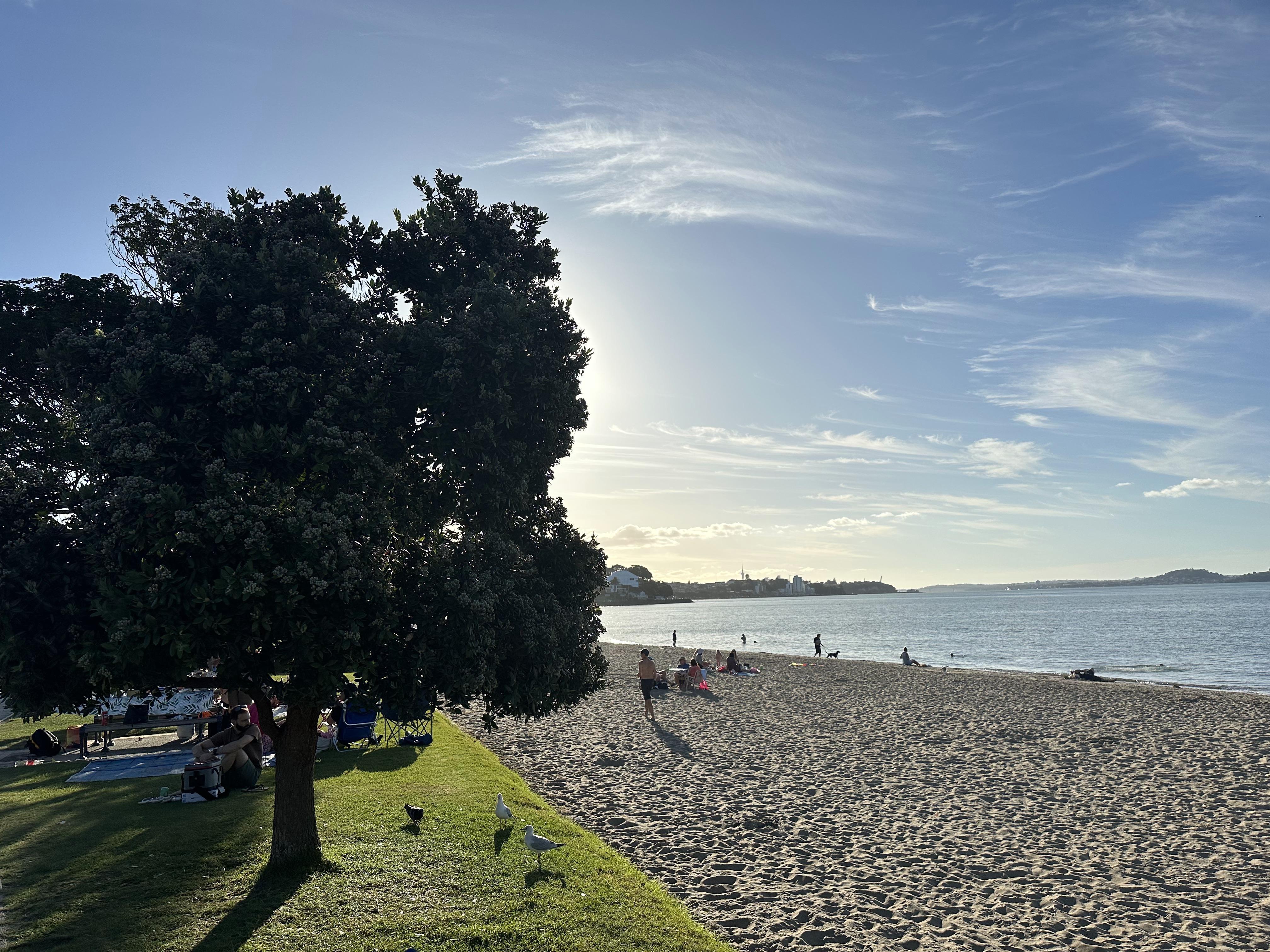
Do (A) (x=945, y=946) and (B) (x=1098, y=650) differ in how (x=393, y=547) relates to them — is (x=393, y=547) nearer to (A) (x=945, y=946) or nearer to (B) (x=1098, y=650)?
(A) (x=945, y=946)

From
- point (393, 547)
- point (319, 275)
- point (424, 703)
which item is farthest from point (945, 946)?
point (319, 275)

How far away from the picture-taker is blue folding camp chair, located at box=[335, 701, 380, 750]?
60.6ft

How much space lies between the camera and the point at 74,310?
35.9 ft

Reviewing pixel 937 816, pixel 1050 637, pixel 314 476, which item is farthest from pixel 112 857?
pixel 1050 637

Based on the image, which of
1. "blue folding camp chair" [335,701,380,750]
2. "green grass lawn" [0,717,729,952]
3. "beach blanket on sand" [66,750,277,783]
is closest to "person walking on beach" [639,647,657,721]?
"blue folding camp chair" [335,701,380,750]

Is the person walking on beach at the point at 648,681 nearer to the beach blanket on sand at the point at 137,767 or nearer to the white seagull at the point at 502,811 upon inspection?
the beach blanket on sand at the point at 137,767

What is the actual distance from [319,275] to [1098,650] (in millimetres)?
76481

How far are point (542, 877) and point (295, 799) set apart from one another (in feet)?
11.1

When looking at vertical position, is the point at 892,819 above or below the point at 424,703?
below

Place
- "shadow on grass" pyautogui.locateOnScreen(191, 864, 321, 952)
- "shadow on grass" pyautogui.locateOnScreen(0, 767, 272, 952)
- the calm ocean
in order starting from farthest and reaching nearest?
the calm ocean < "shadow on grass" pyautogui.locateOnScreen(0, 767, 272, 952) < "shadow on grass" pyautogui.locateOnScreen(191, 864, 321, 952)

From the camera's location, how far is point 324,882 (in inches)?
388

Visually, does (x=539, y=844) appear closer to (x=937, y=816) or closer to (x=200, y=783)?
(x=200, y=783)

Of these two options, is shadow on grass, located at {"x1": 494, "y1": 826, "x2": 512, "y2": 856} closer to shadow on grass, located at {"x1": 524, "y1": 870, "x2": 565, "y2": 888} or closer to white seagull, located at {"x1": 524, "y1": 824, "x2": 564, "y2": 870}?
white seagull, located at {"x1": 524, "y1": 824, "x2": 564, "y2": 870}

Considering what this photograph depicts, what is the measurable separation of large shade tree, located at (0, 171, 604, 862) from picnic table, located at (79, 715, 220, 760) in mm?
9907
